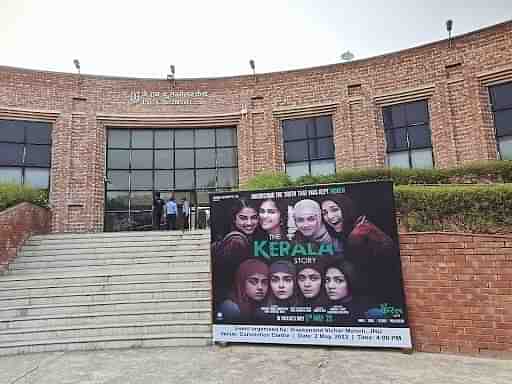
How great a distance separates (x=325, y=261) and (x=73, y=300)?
498 centimetres

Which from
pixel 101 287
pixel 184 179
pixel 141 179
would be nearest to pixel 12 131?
pixel 141 179

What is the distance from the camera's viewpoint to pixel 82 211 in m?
13.8

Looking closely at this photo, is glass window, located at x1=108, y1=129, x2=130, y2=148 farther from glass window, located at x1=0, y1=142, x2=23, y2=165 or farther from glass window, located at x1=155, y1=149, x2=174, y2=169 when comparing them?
glass window, located at x1=0, y1=142, x2=23, y2=165

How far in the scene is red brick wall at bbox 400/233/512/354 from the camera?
16.9 feet

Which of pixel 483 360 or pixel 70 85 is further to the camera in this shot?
pixel 70 85

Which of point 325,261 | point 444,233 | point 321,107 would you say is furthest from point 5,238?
point 321,107

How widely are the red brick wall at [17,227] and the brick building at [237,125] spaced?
5.30 ft

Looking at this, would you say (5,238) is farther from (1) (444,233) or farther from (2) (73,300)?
(1) (444,233)

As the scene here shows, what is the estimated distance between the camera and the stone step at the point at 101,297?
7223 mm

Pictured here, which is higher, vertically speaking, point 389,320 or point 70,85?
point 70,85

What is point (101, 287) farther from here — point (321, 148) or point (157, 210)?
point (321, 148)

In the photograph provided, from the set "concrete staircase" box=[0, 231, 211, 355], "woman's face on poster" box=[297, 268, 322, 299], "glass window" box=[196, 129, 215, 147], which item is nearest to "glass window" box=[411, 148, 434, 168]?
"glass window" box=[196, 129, 215, 147]

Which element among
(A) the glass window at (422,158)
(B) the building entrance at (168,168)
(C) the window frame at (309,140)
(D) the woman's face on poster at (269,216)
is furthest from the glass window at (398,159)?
(D) the woman's face on poster at (269,216)

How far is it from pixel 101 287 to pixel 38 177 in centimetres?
865
